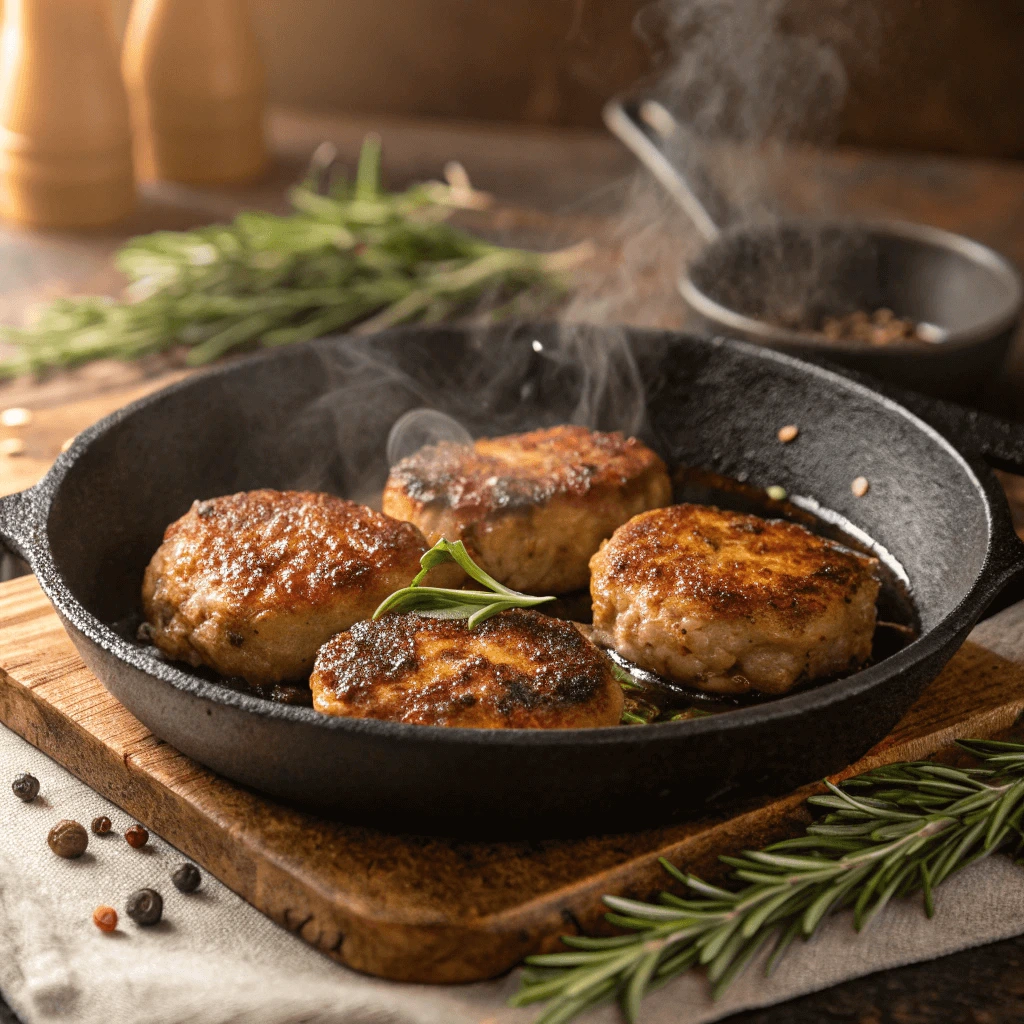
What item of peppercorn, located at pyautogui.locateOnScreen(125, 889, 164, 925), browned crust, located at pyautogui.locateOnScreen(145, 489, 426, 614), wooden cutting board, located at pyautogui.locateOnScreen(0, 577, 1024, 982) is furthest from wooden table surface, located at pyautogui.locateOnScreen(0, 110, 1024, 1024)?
peppercorn, located at pyautogui.locateOnScreen(125, 889, 164, 925)

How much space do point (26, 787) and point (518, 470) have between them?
1.11m

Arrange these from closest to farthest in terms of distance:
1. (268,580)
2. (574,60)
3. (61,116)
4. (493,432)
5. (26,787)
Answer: (26,787) < (268,580) < (493,432) < (61,116) < (574,60)

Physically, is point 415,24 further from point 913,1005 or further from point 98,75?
point 913,1005

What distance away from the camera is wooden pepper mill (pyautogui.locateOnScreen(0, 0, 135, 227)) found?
407cm

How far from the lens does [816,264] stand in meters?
3.78

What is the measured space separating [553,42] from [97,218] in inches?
88.4

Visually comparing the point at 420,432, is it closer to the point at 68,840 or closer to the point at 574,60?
the point at 68,840

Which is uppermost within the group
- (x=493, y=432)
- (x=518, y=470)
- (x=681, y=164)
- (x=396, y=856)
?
(x=681, y=164)

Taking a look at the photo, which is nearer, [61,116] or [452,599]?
[452,599]

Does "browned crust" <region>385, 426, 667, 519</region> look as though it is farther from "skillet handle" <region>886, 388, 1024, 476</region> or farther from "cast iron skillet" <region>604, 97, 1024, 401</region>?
"cast iron skillet" <region>604, 97, 1024, 401</region>

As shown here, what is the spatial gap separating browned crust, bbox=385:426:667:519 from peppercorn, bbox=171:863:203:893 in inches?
33.5

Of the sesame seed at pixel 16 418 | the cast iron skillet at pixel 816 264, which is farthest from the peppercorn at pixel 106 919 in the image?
the cast iron skillet at pixel 816 264

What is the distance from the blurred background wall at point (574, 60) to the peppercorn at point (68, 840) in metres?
4.10

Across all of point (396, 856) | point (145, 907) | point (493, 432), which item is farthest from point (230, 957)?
point (493, 432)
